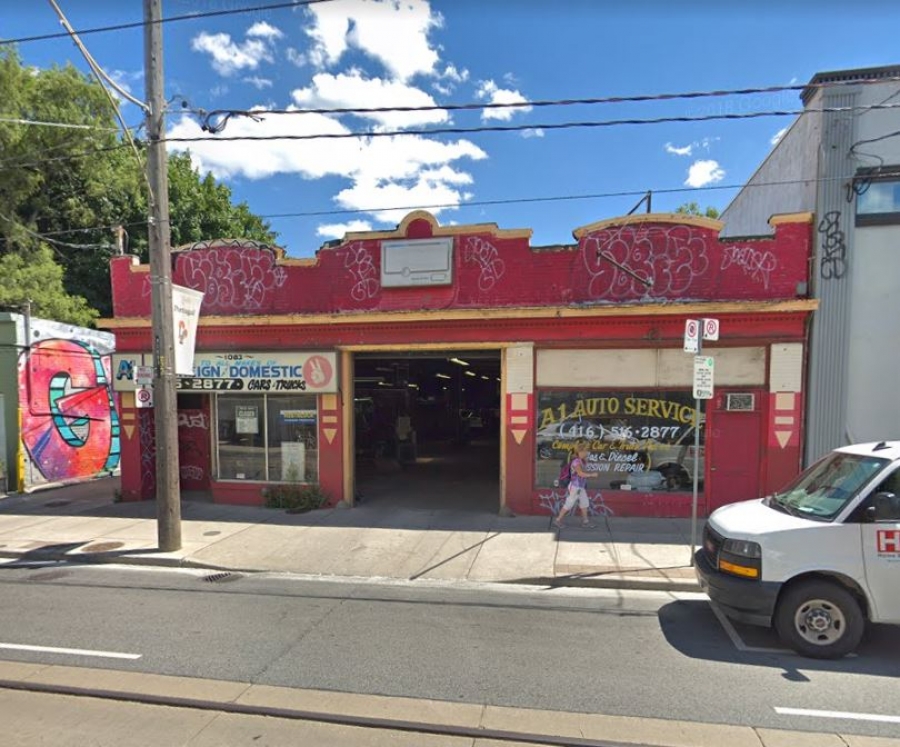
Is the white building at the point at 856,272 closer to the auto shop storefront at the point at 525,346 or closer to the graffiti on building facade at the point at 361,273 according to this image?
the auto shop storefront at the point at 525,346

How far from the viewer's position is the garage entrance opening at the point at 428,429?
11.7 meters

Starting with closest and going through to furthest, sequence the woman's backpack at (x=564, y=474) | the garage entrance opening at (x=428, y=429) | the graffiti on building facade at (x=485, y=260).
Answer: the woman's backpack at (x=564, y=474), the graffiti on building facade at (x=485, y=260), the garage entrance opening at (x=428, y=429)

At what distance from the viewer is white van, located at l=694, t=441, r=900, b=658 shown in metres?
4.66

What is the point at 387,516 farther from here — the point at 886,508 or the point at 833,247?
the point at 833,247

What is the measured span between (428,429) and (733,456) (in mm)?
15114

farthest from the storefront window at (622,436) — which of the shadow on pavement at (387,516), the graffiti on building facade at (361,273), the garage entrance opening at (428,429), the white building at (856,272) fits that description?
the graffiti on building facade at (361,273)

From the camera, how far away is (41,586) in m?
6.71

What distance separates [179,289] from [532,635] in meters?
7.20

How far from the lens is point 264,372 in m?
10.8

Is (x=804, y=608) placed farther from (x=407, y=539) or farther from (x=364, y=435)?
(x=364, y=435)

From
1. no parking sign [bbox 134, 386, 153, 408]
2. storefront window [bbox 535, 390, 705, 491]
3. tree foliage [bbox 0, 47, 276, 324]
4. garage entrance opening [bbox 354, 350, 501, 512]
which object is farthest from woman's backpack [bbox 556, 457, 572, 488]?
tree foliage [bbox 0, 47, 276, 324]

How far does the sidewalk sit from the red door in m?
1.07

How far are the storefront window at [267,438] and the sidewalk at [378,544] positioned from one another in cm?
87

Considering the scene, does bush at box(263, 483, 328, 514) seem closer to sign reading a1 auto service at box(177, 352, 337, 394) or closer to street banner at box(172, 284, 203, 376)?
sign reading a1 auto service at box(177, 352, 337, 394)
